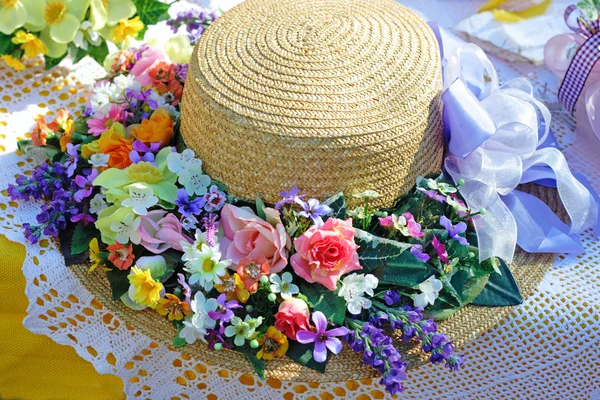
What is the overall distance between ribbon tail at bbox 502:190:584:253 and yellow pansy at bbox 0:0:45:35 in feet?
3.96

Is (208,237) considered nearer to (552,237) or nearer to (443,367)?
(443,367)

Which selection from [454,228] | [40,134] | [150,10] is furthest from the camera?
[150,10]

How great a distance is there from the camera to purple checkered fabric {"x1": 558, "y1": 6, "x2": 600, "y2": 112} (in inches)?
62.5

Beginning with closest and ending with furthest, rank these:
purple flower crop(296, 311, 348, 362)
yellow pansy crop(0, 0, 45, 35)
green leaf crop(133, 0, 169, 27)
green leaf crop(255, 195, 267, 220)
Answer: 1. purple flower crop(296, 311, 348, 362)
2. green leaf crop(255, 195, 267, 220)
3. yellow pansy crop(0, 0, 45, 35)
4. green leaf crop(133, 0, 169, 27)

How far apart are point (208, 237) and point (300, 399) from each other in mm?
373

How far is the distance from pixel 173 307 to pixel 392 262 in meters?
0.40

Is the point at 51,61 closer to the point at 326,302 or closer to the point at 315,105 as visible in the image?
the point at 315,105

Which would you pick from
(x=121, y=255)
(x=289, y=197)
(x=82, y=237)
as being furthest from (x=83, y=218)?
(x=289, y=197)

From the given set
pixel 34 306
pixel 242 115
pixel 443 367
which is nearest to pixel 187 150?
pixel 242 115

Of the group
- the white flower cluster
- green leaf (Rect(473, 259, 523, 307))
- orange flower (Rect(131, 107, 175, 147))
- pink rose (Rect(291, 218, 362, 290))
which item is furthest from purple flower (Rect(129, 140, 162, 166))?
green leaf (Rect(473, 259, 523, 307))

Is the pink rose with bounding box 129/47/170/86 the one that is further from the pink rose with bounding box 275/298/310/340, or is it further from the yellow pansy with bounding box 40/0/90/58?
the pink rose with bounding box 275/298/310/340

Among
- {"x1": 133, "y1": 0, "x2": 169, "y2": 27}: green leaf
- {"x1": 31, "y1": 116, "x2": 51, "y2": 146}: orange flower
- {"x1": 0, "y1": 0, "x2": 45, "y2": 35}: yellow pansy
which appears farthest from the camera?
{"x1": 133, "y1": 0, "x2": 169, "y2": 27}: green leaf

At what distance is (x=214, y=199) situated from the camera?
1.18 metres

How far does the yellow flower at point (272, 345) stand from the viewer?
3.53ft
